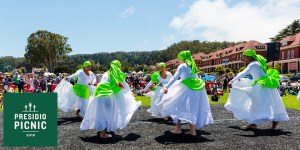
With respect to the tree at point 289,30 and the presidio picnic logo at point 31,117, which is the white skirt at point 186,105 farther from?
the tree at point 289,30

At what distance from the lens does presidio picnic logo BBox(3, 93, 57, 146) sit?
20.7ft

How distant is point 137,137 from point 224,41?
148606 millimetres

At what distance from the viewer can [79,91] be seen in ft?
35.2

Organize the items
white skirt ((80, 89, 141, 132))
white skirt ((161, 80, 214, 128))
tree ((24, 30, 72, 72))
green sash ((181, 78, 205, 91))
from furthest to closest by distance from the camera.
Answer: tree ((24, 30, 72, 72))
green sash ((181, 78, 205, 91))
white skirt ((161, 80, 214, 128))
white skirt ((80, 89, 141, 132))

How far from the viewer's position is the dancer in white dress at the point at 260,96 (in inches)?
334

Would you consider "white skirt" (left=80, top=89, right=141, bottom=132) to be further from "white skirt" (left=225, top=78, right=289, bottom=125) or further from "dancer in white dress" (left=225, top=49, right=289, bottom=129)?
"white skirt" (left=225, top=78, right=289, bottom=125)

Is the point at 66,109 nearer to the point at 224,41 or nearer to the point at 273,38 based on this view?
the point at 273,38

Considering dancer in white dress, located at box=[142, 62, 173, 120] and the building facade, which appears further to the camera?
the building facade

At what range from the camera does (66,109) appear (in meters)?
10.9

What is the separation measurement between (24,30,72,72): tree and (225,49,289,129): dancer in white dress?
75.5 m

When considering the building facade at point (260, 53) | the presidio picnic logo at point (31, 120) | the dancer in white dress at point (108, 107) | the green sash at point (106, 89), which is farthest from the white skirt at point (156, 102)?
the building facade at point (260, 53)

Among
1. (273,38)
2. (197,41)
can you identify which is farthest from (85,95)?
(197,41)

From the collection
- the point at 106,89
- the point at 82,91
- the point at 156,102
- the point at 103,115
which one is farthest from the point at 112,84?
the point at 82,91

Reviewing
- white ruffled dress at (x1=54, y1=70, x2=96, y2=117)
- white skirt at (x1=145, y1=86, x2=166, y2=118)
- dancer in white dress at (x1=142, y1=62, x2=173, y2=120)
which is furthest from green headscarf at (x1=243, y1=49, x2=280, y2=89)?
white ruffled dress at (x1=54, y1=70, x2=96, y2=117)
